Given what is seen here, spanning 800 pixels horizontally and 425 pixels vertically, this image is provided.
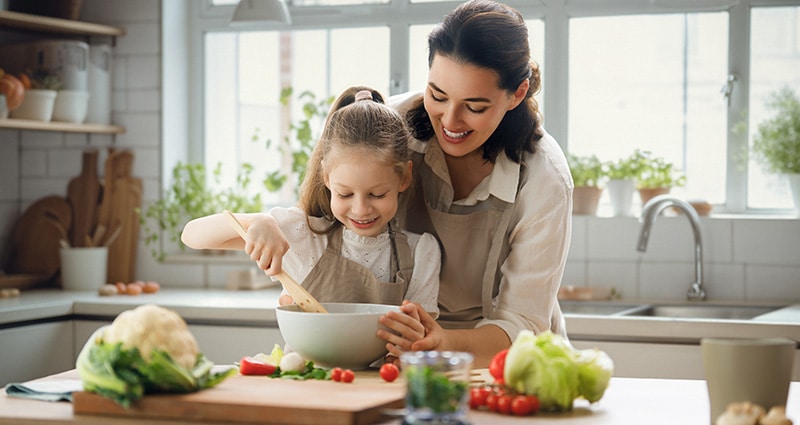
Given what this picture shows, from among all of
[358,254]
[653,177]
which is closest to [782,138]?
[653,177]

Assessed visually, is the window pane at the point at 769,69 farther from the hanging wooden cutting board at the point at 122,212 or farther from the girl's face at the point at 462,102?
the hanging wooden cutting board at the point at 122,212

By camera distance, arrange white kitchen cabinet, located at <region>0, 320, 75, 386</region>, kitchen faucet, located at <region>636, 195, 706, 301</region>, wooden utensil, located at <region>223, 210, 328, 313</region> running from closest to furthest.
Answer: wooden utensil, located at <region>223, 210, 328, 313</region> → white kitchen cabinet, located at <region>0, 320, 75, 386</region> → kitchen faucet, located at <region>636, 195, 706, 301</region>

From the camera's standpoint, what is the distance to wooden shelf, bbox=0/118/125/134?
3919mm

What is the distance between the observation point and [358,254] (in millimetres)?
2191

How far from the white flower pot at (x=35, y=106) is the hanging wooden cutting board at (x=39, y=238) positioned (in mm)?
448

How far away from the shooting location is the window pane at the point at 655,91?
156 inches

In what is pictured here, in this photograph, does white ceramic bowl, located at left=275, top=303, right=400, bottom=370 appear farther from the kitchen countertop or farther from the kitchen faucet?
the kitchen faucet

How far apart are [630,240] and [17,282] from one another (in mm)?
2404

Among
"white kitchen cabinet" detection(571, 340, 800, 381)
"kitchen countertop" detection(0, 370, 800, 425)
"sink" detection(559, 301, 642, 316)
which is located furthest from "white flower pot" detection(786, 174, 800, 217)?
"kitchen countertop" detection(0, 370, 800, 425)

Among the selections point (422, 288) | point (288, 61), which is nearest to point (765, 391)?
point (422, 288)

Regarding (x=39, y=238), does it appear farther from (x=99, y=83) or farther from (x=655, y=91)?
(x=655, y=91)

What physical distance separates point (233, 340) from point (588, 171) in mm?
1470

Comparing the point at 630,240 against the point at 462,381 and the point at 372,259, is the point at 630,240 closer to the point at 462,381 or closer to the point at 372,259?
the point at 372,259

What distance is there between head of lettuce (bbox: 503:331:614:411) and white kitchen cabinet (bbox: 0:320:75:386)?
2359 millimetres
